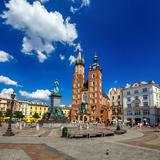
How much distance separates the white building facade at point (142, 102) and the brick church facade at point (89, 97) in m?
20.1

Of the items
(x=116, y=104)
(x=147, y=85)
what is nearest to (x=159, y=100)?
(x=147, y=85)

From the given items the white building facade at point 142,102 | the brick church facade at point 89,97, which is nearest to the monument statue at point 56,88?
the white building facade at point 142,102

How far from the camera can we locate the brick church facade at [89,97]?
87.9 m

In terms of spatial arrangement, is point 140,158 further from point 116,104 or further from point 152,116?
point 116,104

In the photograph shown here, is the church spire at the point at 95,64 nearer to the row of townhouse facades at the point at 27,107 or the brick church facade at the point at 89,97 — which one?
the brick church facade at the point at 89,97

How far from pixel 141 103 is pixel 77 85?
41.4 m

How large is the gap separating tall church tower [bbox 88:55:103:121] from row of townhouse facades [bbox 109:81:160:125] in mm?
15857

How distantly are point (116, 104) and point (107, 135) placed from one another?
2434 inches

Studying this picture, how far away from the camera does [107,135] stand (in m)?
24.0

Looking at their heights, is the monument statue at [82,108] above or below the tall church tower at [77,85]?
below

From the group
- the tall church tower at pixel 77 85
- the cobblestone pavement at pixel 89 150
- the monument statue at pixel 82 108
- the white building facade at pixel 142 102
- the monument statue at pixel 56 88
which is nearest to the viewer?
the cobblestone pavement at pixel 89 150

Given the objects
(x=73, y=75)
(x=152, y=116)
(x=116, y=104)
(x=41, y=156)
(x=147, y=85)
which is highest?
(x=73, y=75)

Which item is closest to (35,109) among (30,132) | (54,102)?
(54,102)

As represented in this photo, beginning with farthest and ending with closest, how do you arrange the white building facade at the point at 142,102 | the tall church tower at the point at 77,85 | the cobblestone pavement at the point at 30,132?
the tall church tower at the point at 77,85 → the white building facade at the point at 142,102 → the cobblestone pavement at the point at 30,132
